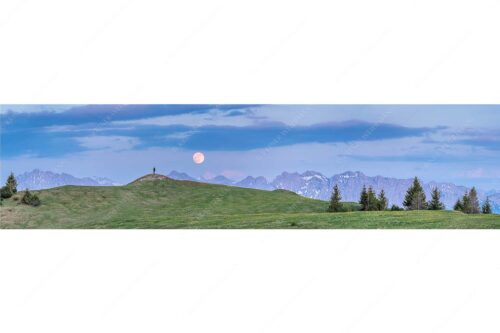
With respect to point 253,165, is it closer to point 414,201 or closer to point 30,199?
point 414,201

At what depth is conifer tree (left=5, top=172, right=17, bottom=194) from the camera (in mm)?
22219

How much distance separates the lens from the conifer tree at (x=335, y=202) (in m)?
22.4

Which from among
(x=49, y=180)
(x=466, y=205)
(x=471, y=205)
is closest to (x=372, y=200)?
(x=466, y=205)

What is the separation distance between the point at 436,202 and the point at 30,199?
11152mm

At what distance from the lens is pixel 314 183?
22.4m

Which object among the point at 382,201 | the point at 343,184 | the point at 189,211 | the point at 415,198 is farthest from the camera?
the point at 382,201

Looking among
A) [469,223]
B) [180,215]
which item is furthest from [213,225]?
[469,223]

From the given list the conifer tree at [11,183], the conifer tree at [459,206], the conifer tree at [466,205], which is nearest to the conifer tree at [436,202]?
the conifer tree at [459,206]

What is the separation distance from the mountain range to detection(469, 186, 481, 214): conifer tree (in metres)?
0.14

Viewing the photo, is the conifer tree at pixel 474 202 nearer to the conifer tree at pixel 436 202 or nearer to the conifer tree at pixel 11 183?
the conifer tree at pixel 436 202

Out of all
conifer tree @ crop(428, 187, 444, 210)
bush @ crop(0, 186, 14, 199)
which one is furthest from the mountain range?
bush @ crop(0, 186, 14, 199)

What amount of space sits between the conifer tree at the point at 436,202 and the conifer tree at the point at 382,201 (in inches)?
47.6

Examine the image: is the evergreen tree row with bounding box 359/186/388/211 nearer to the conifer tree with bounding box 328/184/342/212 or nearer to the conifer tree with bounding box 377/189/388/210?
the conifer tree with bounding box 377/189/388/210

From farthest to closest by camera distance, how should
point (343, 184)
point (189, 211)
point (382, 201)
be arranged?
point (382, 201) → point (343, 184) → point (189, 211)
